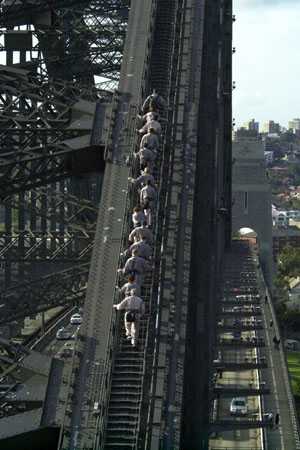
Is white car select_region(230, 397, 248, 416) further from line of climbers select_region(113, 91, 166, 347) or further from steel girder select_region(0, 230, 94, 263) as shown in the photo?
line of climbers select_region(113, 91, 166, 347)

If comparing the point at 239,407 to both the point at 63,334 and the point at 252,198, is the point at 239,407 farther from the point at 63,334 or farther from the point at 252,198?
the point at 252,198

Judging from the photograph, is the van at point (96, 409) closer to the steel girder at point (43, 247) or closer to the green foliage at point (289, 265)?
the steel girder at point (43, 247)

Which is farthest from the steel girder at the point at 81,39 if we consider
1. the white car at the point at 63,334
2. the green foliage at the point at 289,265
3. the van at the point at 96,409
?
the green foliage at the point at 289,265

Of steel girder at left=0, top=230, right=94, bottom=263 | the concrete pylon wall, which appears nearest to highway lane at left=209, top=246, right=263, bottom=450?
steel girder at left=0, top=230, right=94, bottom=263

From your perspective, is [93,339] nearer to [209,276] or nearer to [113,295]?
[113,295]

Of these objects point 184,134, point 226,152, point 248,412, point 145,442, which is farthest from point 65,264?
point 145,442
